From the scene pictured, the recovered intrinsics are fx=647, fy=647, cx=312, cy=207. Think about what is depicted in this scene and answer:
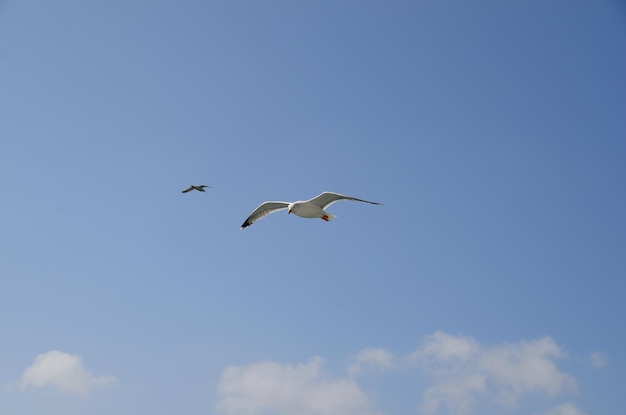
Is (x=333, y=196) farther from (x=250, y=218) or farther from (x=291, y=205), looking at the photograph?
(x=250, y=218)

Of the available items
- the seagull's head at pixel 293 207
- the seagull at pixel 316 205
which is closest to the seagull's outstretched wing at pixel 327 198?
the seagull at pixel 316 205

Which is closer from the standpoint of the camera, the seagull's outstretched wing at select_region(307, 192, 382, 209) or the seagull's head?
the seagull's outstretched wing at select_region(307, 192, 382, 209)

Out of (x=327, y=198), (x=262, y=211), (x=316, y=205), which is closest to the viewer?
(x=327, y=198)

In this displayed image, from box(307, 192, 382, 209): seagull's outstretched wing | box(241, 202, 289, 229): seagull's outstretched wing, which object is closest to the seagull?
box(307, 192, 382, 209): seagull's outstretched wing

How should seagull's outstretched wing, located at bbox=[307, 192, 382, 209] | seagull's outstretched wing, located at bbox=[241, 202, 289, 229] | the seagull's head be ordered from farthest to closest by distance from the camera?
seagull's outstretched wing, located at bbox=[241, 202, 289, 229]
the seagull's head
seagull's outstretched wing, located at bbox=[307, 192, 382, 209]

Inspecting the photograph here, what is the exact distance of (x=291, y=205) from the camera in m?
44.2

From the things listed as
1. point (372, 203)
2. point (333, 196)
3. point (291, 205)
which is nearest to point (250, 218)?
point (291, 205)

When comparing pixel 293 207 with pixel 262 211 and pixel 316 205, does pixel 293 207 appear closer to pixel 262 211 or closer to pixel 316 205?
pixel 316 205

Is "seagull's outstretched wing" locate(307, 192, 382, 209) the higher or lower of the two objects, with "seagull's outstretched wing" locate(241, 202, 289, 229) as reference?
lower

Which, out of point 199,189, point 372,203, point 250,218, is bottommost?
point 372,203

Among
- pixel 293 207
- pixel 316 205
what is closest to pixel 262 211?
pixel 293 207

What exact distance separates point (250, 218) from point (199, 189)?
6.18m

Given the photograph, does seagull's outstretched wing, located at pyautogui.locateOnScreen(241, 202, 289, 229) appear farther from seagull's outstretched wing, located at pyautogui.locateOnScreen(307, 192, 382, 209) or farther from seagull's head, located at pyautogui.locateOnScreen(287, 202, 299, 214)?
seagull's outstretched wing, located at pyautogui.locateOnScreen(307, 192, 382, 209)

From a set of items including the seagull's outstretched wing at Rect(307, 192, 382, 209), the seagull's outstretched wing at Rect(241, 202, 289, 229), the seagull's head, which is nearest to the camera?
the seagull's outstretched wing at Rect(307, 192, 382, 209)
